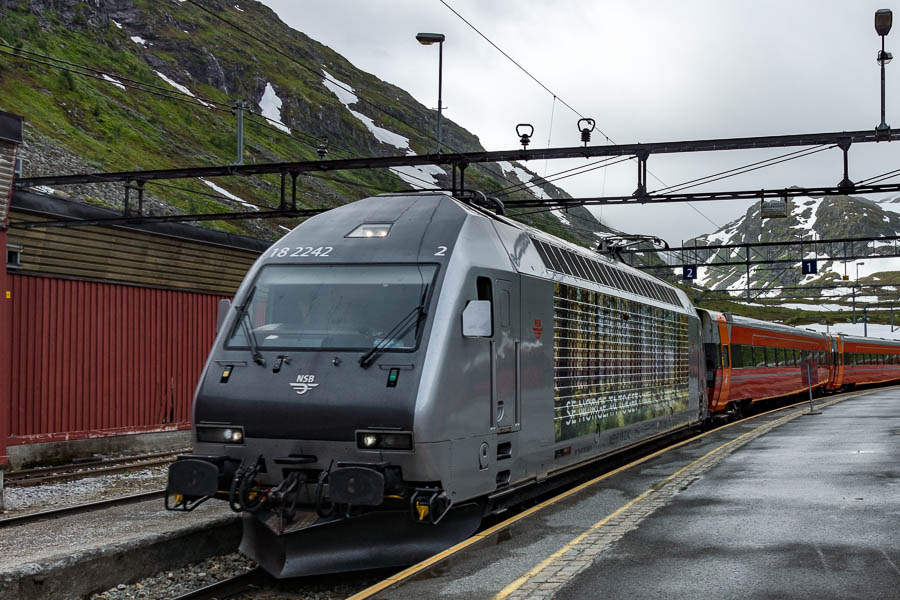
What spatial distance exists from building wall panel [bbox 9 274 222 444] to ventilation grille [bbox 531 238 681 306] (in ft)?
36.2

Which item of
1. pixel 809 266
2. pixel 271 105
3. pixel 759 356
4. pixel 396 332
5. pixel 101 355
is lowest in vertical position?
pixel 759 356

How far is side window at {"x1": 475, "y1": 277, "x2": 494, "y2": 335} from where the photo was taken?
385 inches

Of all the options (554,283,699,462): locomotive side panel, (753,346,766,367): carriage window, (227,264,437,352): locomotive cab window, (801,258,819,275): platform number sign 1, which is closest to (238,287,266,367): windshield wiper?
(227,264,437,352): locomotive cab window

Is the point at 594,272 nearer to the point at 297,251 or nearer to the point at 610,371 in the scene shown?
the point at 610,371

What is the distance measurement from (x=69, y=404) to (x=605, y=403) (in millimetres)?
11319

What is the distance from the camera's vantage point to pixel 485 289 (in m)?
9.92

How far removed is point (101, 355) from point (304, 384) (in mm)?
12906

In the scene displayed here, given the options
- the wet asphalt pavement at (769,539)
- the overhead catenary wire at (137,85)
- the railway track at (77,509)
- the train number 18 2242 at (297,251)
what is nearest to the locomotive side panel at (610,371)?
the wet asphalt pavement at (769,539)

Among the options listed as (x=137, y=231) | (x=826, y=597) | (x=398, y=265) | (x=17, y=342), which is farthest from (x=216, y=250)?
(x=826, y=597)

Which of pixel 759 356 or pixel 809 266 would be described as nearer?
pixel 759 356

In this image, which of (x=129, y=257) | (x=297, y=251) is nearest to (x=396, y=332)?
→ (x=297, y=251)

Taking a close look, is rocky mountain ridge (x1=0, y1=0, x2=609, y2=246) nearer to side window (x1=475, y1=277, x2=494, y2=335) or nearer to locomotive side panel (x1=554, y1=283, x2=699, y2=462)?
locomotive side panel (x1=554, y1=283, x2=699, y2=462)

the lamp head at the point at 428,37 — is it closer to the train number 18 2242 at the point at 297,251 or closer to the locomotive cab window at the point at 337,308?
the train number 18 2242 at the point at 297,251

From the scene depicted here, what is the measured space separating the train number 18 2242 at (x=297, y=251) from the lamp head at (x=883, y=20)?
13.1 m
